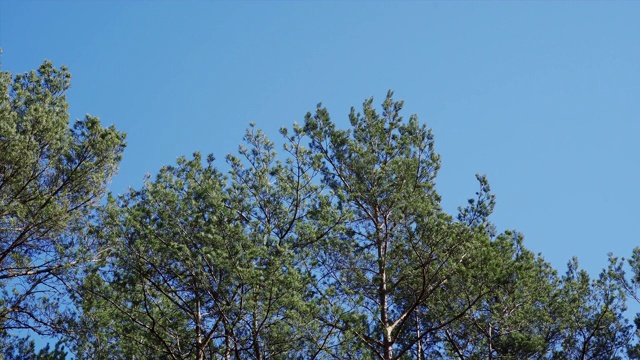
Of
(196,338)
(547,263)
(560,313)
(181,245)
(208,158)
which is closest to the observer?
(181,245)

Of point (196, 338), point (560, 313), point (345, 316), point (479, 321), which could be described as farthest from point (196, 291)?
point (560, 313)

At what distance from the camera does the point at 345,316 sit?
37.2 feet

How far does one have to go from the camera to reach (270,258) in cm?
1091

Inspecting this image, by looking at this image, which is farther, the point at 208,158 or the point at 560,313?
the point at 560,313

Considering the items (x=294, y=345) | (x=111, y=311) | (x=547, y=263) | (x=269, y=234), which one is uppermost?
(x=547, y=263)

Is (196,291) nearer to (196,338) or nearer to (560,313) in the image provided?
(196,338)

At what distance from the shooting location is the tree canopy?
11320mm

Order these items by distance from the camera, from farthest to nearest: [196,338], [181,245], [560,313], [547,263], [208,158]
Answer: [547,263], [560,313], [208,158], [196,338], [181,245]

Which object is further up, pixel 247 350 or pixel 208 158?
pixel 208 158

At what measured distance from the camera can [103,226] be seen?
12.2m

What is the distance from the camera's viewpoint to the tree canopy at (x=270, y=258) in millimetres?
11320

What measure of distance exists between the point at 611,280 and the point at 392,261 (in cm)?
543

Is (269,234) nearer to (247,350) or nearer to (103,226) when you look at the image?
(247,350)

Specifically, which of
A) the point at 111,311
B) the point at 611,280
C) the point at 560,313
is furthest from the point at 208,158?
the point at 611,280
